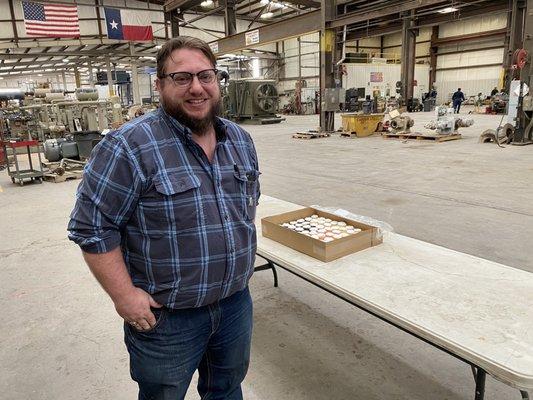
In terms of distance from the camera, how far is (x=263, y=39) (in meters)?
11.0

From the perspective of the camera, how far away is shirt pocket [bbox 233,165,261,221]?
4.31 ft

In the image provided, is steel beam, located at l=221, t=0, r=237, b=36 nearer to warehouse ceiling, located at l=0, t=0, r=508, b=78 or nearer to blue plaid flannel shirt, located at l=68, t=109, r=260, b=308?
warehouse ceiling, located at l=0, t=0, r=508, b=78

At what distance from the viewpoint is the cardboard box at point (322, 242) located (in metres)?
1.89

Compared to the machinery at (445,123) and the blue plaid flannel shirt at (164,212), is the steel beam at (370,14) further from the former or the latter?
the blue plaid flannel shirt at (164,212)

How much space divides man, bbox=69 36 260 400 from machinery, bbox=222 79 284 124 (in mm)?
16054

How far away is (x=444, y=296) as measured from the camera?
1.54 meters

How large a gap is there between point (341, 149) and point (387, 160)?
1842 mm

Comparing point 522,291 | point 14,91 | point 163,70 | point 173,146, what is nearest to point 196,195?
point 173,146

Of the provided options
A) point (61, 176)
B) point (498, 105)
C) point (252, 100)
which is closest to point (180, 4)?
point (252, 100)

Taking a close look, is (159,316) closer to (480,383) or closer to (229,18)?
(480,383)

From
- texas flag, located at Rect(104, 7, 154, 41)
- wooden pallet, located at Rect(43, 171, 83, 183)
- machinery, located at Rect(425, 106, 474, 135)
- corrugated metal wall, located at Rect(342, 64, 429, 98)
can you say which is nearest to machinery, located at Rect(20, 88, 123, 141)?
wooden pallet, located at Rect(43, 171, 83, 183)

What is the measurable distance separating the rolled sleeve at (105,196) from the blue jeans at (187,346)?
0.30 m

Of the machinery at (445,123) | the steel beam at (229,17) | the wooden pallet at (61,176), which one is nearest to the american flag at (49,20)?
the steel beam at (229,17)

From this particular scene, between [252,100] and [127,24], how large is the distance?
5649 mm
